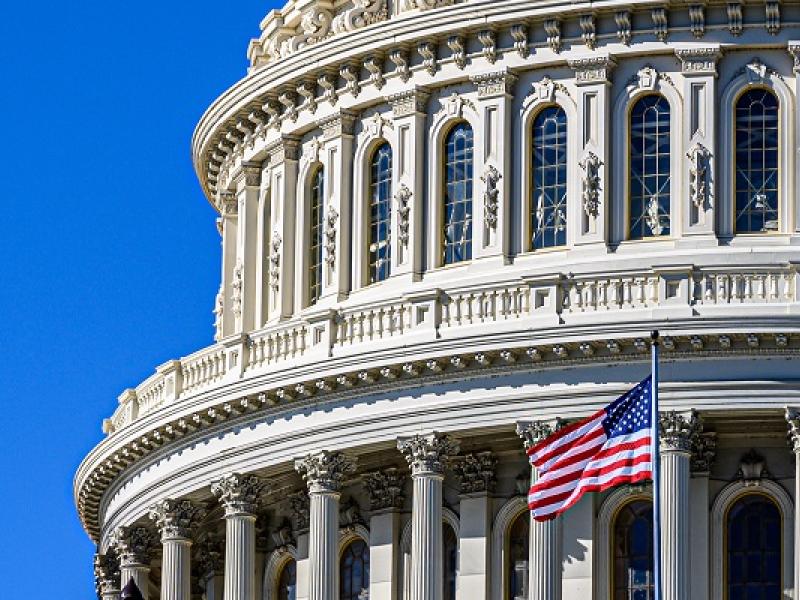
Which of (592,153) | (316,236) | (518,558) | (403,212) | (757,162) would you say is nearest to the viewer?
(518,558)

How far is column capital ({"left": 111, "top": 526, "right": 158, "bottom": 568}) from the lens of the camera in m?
94.6

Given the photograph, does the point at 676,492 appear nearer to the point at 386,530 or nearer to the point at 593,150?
the point at 386,530

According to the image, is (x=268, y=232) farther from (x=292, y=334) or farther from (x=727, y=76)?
(x=727, y=76)

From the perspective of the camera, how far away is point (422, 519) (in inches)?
3359

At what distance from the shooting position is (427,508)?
85.3 m

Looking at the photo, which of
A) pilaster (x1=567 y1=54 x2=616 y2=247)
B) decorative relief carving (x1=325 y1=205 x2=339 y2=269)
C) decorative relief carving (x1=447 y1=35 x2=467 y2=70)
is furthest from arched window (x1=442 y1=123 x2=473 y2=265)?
decorative relief carving (x1=325 y1=205 x2=339 y2=269)

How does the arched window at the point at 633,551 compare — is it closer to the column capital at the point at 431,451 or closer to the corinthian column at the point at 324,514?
the column capital at the point at 431,451

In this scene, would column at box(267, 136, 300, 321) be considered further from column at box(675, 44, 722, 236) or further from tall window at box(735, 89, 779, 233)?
tall window at box(735, 89, 779, 233)

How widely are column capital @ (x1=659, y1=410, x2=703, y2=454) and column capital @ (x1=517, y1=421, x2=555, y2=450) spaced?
245 centimetres

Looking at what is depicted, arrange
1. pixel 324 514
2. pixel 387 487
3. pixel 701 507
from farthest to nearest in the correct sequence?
pixel 387 487 < pixel 324 514 < pixel 701 507

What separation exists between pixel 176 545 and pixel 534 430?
11546 millimetres

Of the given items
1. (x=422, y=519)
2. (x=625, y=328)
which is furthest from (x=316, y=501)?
(x=625, y=328)

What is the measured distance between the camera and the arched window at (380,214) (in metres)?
91.1

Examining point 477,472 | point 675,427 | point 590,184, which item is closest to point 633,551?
point 675,427
